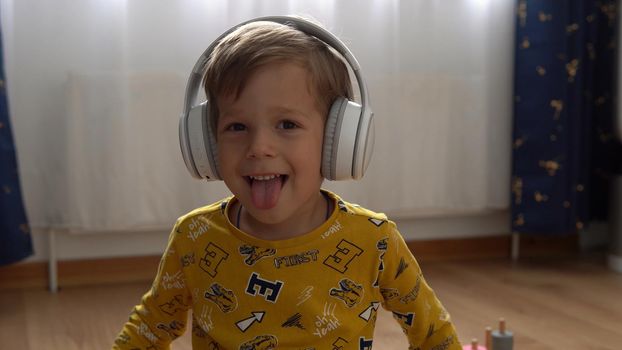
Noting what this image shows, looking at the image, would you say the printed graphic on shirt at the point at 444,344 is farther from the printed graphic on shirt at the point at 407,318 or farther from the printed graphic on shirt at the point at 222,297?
the printed graphic on shirt at the point at 222,297

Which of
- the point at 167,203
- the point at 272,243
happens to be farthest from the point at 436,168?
the point at 272,243

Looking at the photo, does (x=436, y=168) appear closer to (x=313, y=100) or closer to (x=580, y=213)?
(x=580, y=213)

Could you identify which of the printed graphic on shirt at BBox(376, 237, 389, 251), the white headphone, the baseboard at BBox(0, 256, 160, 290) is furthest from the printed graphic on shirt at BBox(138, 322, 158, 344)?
the baseboard at BBox(0, 256, 160, 290)

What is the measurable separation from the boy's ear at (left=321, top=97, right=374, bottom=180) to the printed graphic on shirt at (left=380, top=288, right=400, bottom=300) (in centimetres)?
16

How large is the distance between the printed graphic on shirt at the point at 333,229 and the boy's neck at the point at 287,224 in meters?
0.03

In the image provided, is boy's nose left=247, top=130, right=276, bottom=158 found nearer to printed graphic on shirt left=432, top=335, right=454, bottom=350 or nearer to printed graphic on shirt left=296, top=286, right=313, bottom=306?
printed graphic on shirt left=296, top=286, right=313, bottom=306

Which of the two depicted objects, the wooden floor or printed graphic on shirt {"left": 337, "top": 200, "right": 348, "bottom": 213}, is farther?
the wooden floor

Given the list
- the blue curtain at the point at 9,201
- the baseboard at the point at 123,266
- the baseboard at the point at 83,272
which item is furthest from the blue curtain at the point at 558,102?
the blue curtain at the point at 9,201

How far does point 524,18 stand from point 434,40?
0.29 m

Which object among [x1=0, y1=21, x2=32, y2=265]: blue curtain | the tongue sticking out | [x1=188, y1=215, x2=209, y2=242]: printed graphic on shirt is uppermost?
the tongue sticking out

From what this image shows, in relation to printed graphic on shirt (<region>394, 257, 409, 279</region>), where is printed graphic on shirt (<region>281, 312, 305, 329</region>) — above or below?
below

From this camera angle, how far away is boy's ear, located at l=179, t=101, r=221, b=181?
962mm

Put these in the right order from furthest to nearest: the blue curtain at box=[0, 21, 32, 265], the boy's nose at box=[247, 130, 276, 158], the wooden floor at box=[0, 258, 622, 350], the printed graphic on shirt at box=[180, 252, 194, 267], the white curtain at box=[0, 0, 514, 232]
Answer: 1. the white curtain at box=[0, 0, 514, 232]
2. the blue curtain at box=[0, 21, 32, 265]
3. the wooden floor at box=[0, 258, 622, 350]
4. the printed graphic on shirt at box=[180, 252, 194, 267]
5. the boy's nose at box=[247, 130, 276, 158]

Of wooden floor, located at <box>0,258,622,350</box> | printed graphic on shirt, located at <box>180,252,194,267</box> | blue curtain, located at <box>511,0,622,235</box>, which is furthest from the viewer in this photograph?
blue curtain, located at <box>511,0,622,235</box>
